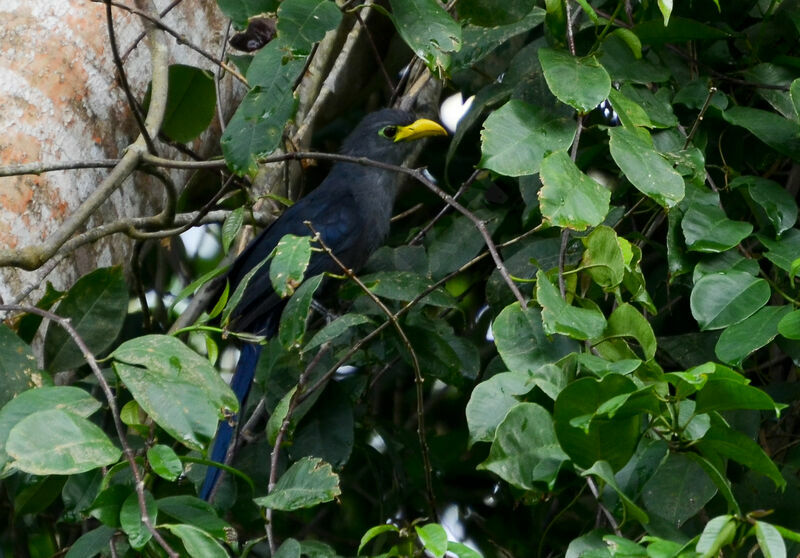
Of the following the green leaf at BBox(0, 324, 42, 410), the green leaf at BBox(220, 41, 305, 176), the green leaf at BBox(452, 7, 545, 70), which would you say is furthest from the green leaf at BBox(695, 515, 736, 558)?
the green leaf at BBox(452, 7, 545, 70)

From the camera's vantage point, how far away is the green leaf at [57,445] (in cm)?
174

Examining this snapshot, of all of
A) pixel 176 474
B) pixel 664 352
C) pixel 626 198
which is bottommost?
pixel 664 352

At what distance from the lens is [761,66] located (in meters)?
2.83

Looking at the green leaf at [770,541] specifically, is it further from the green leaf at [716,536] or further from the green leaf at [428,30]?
the green leaf at [428,30]

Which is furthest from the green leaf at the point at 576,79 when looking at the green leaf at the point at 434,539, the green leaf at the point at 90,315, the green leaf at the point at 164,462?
the green leaf at the point at 90,315

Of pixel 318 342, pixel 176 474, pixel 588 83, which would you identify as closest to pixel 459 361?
pixel 318 342

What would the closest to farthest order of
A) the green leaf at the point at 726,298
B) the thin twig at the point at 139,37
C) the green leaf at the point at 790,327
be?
the green leaf at the point at 790,327
the green leaf at the point at 726,298
the thin twig at the point at 139,37

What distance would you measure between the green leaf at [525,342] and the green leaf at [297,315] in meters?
0.47

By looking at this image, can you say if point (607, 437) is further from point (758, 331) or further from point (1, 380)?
point (1, 380)

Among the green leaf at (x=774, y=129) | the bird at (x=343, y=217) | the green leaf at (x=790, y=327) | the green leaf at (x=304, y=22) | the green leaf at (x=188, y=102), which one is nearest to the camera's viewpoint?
the green leaf at (x=790, y=327)

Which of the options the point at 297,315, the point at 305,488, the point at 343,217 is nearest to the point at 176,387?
the point at 305,488

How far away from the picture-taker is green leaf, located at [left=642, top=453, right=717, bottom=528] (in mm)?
2100

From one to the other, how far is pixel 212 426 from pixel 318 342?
0.62 metres

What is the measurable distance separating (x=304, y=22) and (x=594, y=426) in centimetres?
114
